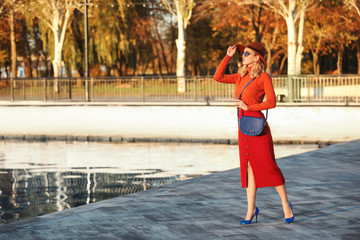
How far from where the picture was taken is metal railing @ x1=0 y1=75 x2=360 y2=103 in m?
25.6

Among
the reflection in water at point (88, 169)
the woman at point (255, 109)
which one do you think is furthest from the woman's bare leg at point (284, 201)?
the reflection in water at point (88, 169)

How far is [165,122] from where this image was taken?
25859mm

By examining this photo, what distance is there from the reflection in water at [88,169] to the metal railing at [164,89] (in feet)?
24.6

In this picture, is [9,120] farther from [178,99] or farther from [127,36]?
[127,36]

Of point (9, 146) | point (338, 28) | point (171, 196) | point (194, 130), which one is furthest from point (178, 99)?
point (338, 28)

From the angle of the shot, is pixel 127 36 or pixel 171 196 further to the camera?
pixel 127 36

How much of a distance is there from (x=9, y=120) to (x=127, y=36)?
25036 millimetres

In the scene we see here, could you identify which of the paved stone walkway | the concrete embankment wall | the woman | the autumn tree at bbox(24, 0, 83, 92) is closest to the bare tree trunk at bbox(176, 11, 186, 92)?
the autumn tree at bbox(24, 0, 83, 92)

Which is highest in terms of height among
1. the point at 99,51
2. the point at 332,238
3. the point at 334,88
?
the point at 99,51

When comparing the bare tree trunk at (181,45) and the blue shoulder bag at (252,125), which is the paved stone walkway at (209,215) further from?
the bare tree trunk at (181,45)

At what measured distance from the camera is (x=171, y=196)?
9469 millimetres

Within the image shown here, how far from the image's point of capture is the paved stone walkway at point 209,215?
279 inches

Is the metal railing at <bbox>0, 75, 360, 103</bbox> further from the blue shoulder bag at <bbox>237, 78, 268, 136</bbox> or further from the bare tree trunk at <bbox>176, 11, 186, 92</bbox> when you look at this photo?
the blue shoulder bag at <bbox>237, 78, 268, 136</bbox>

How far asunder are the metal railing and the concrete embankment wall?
155 cm
